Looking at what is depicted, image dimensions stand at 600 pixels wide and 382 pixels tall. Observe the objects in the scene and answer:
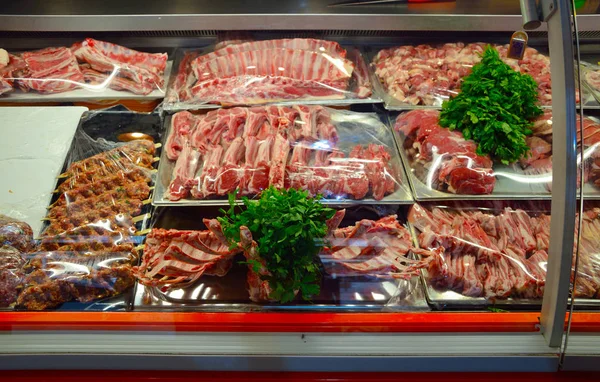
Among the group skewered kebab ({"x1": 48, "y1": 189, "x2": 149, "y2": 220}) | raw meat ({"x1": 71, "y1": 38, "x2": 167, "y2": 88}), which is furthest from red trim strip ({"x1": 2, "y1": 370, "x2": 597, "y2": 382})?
raw meat ({"x1": 71, "y1": 38, "x2": 167, "y2": 88})

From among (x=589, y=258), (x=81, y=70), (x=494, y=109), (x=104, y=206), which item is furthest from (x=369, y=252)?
(x=81, y=70)

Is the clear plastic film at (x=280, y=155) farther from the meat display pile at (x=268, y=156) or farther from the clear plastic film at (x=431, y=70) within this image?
the clear plastic film at (x=431, y=70)

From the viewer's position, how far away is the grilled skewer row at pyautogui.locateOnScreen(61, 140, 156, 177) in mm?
2953

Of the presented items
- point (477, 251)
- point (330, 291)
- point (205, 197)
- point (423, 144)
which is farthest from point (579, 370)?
point (205, 197)

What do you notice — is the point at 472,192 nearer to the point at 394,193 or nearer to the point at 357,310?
the point at 394,193

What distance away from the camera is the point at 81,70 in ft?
11.8

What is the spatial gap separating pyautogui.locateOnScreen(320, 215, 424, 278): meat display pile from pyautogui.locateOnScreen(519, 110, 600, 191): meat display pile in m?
1.17

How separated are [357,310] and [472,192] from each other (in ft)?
3.75

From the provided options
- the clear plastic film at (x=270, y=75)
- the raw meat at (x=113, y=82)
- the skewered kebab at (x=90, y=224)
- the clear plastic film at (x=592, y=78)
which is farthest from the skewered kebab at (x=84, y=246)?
the clear plastic film at (x=592, y=78)

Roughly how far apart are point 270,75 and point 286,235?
188 centimetres

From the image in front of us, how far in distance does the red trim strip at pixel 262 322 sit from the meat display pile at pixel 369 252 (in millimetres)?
378

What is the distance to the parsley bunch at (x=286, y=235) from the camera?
83.8 inches

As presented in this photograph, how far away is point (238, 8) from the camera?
11.2 ft

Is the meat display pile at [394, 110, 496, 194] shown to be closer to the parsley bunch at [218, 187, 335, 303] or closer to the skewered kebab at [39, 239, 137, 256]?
the parsley bunch at [218, 187, 335, 303]
